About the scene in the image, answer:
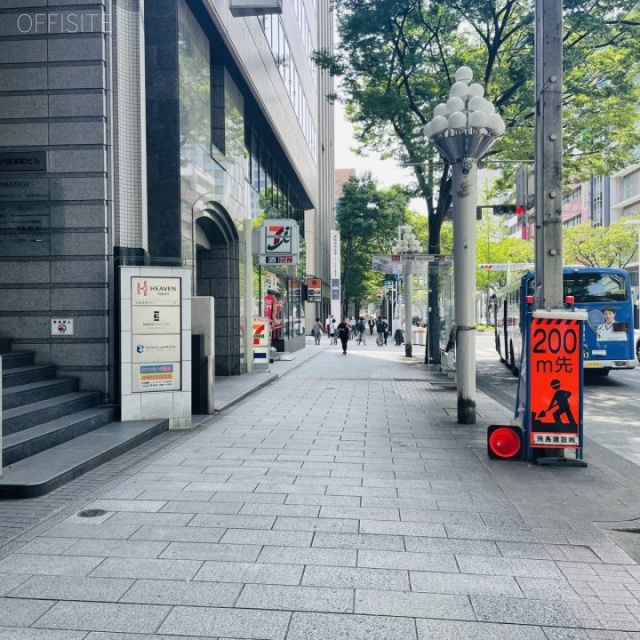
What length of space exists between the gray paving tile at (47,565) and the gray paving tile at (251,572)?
0.74 metres

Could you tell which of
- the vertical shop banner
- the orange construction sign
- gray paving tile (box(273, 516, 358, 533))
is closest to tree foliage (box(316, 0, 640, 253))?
the orange construction sign

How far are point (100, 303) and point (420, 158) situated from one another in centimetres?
1232

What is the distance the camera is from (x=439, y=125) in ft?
32.3

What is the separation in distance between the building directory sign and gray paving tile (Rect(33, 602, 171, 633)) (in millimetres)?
5623

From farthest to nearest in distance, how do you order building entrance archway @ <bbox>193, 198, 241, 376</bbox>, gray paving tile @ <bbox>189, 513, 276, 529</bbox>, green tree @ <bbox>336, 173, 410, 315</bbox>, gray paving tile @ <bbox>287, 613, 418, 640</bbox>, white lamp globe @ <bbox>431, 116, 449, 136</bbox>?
1. green tree @ <bbox>336, 173, 410, 315</bbox>
2. building entrance archway @ <bbox>193, 198, 241, 376</bbox>
3. white lamp globe @ <bbox>431, 116, 449, 136</bbox>
4. gray paving tile @ <bbox>189, 513, 276, 529</bbox>
5. gray paving tile @ <bbox>287, 613, 418, 640</bbox>

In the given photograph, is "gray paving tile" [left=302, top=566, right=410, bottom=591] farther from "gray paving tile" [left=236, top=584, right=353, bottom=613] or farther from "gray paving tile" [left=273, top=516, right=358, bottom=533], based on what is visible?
"gray paving tile" [left=273, top=516, right=358, bottom=533]

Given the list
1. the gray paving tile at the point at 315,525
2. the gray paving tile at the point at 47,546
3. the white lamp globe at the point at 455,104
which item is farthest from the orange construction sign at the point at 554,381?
the gray paving tile at the point at 47,546

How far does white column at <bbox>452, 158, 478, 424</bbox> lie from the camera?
32.0ft

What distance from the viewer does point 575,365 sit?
688 centimetres

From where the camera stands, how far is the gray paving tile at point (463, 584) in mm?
3742

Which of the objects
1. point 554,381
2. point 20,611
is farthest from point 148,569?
point 554,381

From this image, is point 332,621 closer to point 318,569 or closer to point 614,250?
point 318,569

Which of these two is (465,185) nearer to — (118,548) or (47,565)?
(118,548)

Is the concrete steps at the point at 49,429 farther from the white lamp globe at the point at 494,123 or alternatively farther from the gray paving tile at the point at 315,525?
the white lamp globe at the point at 494,123
